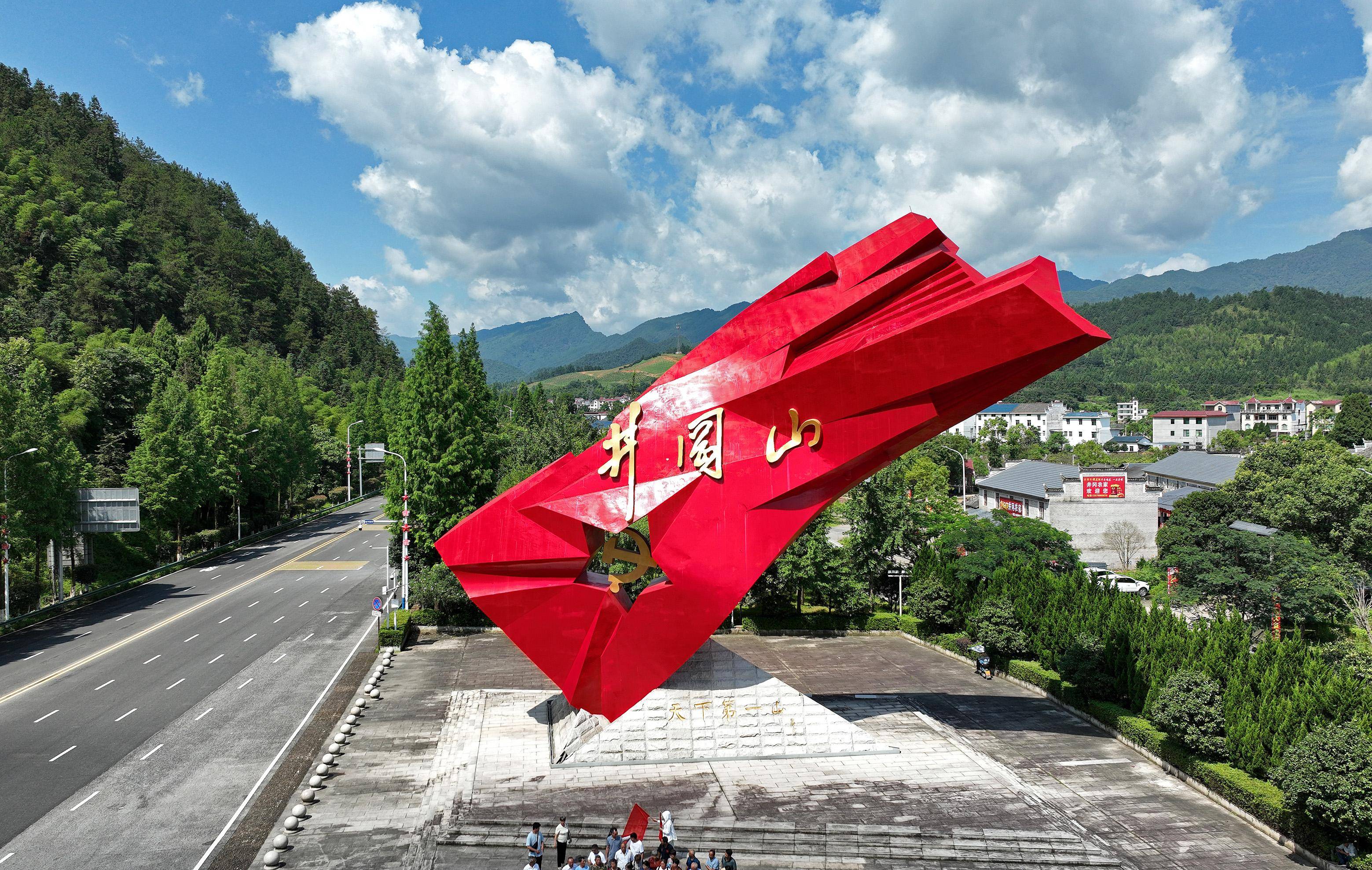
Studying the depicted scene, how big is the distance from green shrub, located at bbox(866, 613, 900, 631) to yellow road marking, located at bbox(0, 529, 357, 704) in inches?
1053

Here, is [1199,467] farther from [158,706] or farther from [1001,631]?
[158,706]

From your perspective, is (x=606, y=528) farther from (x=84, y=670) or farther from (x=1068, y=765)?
(x=84, y=670)

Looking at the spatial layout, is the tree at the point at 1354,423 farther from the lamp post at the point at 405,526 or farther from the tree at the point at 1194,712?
the lamp post at the point at 405,526

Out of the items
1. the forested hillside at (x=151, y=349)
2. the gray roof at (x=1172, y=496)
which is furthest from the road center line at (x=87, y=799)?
the gray roof at (x=1172, y=496)

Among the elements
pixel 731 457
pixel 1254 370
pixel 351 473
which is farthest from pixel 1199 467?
pixel 1254 370

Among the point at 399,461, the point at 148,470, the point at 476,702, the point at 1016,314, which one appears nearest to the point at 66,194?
the point at 148,470

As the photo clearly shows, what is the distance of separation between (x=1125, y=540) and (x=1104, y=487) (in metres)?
3.22

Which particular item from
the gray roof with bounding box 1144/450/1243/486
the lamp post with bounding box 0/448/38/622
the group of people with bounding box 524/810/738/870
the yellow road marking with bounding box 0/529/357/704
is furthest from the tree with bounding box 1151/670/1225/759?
the gray roof with bounding box 1144/450/1243/486

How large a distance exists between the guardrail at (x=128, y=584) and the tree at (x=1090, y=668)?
35.6 metres

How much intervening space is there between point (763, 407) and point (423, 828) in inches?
399

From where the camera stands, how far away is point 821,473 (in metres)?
16.2

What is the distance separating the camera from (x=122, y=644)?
29234 mm

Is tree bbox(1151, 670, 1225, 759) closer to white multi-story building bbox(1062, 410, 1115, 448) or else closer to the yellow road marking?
the yellow road marking

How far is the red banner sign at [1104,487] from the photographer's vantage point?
150 ft
